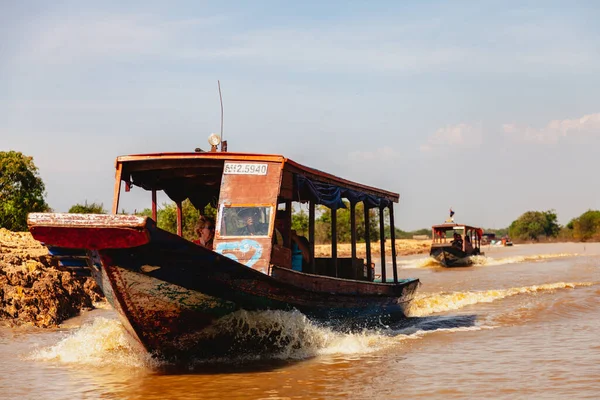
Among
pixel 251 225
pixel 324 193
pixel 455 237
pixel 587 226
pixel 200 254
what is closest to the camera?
pixel 200 254

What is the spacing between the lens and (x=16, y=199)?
2711 cm

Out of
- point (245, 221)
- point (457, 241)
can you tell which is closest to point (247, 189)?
point (245, 221)

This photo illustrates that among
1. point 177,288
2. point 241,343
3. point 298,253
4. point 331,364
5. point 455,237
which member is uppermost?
point 455,237

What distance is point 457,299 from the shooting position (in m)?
A: 16.4

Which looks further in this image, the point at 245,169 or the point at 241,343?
the point at 245,169

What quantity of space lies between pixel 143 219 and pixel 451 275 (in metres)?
21.1

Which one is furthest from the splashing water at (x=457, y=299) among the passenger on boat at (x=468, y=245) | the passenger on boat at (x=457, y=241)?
the passenger on boat at (x=468, y=245)

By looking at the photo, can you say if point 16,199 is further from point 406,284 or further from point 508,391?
point 508,391

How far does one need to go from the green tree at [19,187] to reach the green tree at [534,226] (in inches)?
2782

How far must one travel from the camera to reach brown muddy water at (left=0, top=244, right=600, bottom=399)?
285 inches

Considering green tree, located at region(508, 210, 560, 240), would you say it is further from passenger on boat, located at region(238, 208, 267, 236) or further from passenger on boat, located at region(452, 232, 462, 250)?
passenger on boat, located at region(238, 208, 267, 236)

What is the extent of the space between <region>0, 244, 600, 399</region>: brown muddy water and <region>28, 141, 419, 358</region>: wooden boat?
14.3 inches

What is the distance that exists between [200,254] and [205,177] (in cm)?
294

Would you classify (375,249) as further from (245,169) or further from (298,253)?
(245,169)
